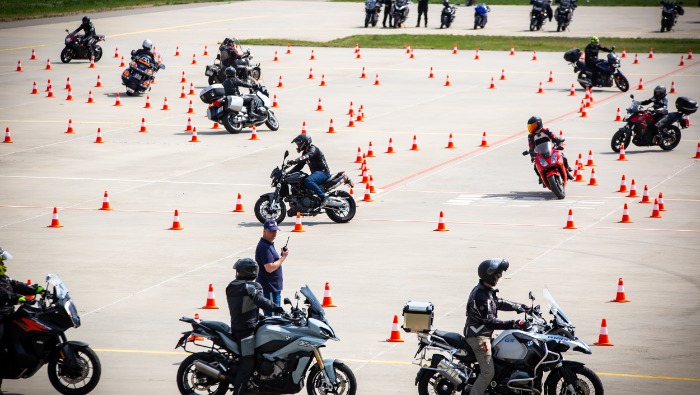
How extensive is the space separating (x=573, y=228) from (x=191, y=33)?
41109 millimetres

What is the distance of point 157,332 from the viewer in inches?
619

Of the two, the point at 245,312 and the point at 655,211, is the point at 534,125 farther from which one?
the point at 245,312

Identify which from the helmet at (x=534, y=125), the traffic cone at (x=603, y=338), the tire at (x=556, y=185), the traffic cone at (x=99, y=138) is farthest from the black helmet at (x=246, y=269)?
the traffic cone at (x=99, y=138)

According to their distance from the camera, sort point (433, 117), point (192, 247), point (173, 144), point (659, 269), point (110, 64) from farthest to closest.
Result: point (110, 64) < point (433, 117) < point (173, 144) < point (192, 247) < point (659, 269)

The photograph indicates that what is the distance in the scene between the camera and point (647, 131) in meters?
31.0

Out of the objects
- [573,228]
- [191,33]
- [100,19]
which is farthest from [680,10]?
[573,228]

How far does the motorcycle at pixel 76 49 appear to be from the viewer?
160 ft

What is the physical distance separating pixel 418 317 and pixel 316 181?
410 inches

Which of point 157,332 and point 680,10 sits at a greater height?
point 680,10

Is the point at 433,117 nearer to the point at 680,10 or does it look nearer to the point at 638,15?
the point at 680,10

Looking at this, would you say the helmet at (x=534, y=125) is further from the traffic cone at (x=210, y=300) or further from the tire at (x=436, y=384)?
the tire at (x=436, y=384)

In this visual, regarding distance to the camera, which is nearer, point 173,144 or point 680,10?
point 173,144

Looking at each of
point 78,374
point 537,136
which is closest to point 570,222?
point 537,136

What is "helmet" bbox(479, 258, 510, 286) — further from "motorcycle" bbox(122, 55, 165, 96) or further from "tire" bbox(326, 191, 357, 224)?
"motorcycle" bbox(122, 55, 165, 96)
